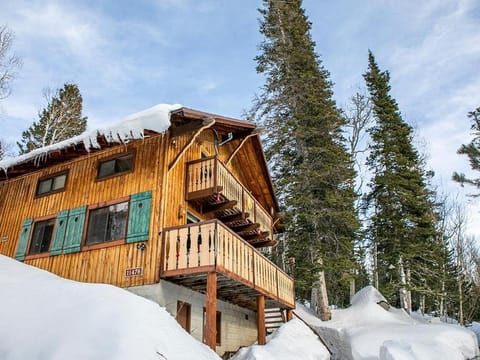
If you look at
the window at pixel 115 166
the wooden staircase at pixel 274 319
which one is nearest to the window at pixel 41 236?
the window at pixel 115 166

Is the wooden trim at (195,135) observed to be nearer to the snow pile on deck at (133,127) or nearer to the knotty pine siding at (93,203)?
the knotty pine siding at (93,203)

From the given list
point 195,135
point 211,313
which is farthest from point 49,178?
point 211,313

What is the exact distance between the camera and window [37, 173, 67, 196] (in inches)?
479

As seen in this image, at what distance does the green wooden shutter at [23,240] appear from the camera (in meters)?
11.5

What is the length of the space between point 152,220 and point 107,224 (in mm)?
1624

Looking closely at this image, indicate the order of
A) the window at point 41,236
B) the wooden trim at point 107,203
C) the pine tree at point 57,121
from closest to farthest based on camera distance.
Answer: the wooden trim at point 107,203 → the window at point 41,236 → the pine tree at point 57,121

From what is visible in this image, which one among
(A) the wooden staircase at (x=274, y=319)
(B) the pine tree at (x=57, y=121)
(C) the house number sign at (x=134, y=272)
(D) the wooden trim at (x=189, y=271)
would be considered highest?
(B) the pine tree at (x=57, y=121)

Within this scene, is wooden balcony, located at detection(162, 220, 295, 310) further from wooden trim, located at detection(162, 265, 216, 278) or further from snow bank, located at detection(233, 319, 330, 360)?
snow bank, located at detection(233, 319, 330, 360)

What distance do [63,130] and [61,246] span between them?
1698 centimetres

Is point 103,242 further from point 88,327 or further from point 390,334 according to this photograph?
point 390,334

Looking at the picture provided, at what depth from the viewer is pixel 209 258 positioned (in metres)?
8.65

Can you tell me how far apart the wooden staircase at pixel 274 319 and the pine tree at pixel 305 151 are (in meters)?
1.72

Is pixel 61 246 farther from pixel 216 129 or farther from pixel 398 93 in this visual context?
pixel 398 93

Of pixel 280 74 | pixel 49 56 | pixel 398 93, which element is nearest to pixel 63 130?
pixel 49 56
